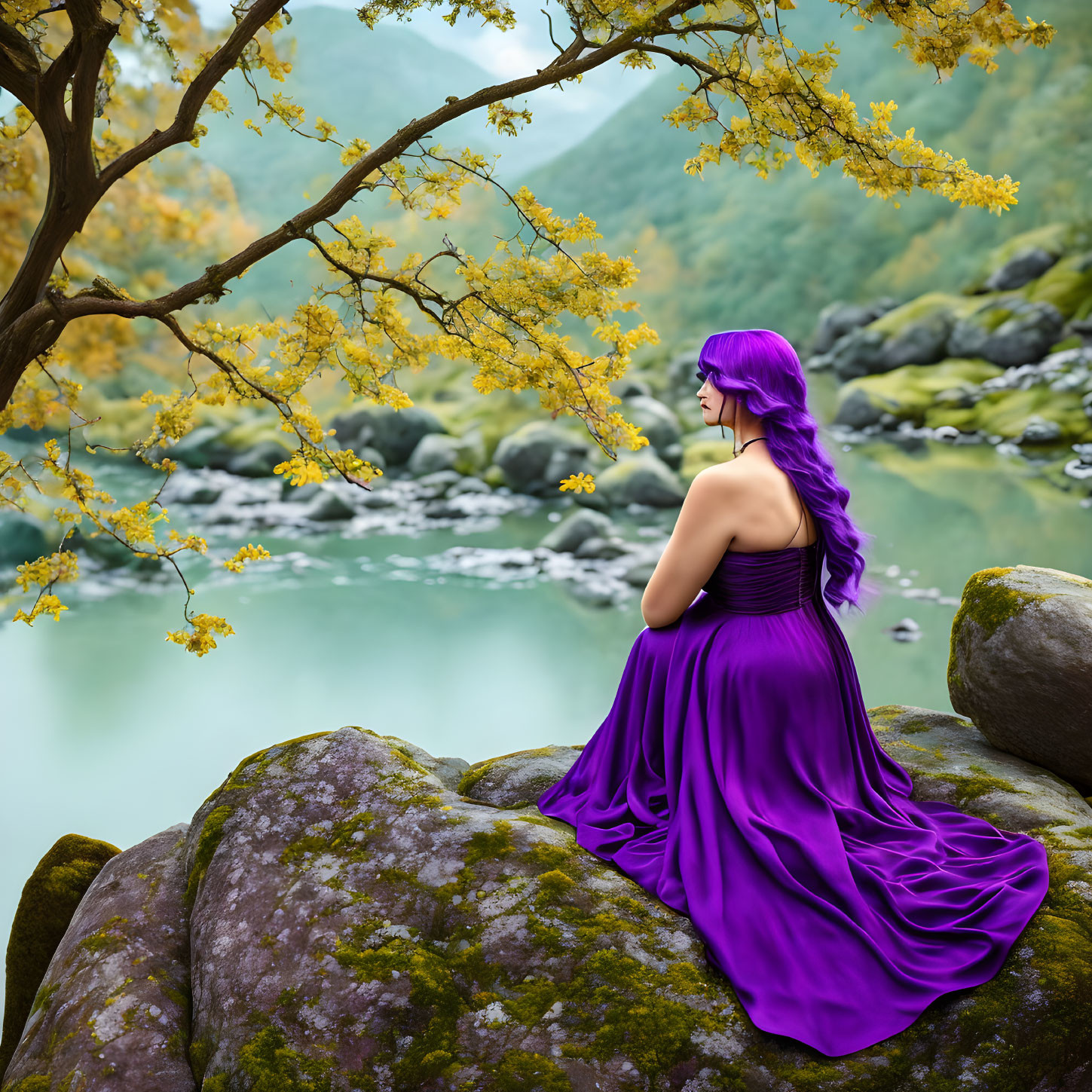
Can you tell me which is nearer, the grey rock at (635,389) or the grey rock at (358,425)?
the grey rock at (358,425)

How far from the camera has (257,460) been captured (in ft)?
55.1

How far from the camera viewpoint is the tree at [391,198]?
3660 millimetres

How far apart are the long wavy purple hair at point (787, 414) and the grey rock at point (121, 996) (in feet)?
8.39

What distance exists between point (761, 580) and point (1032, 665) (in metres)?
1.54

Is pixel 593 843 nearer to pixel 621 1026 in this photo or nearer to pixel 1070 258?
pixel 621 1026

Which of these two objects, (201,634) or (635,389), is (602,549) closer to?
(635,389)

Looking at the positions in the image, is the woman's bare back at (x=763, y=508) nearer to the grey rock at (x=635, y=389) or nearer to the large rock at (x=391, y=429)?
the large rock at (x=391, y=429)

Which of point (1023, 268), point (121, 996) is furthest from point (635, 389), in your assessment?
→ point (121, 996)

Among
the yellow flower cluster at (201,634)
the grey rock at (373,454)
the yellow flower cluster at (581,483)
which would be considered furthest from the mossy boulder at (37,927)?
the grey rock at (373,454)

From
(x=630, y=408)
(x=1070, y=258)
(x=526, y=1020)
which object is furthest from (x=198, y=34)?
(x=1070, y=258)

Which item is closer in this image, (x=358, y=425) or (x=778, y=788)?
(x=778, y=788)

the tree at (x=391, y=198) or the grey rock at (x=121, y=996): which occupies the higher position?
the tree at (x=391, y=198)

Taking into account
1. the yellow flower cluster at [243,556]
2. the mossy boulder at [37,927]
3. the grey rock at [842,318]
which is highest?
the grey rock at [842,318]

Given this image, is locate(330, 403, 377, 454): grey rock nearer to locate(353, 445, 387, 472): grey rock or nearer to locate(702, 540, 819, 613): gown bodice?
locate(353, 445, 387, 472): grey rock
